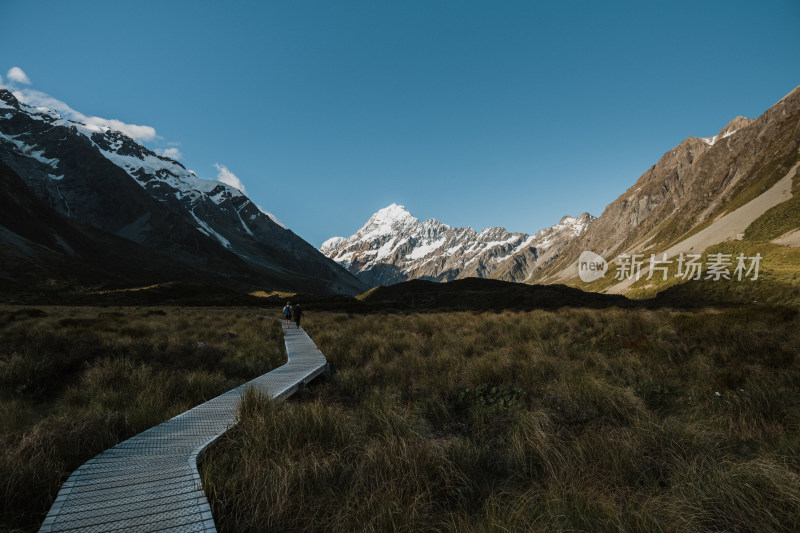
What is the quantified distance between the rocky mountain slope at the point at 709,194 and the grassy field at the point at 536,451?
216 ft

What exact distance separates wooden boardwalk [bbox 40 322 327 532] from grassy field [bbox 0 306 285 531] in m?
0.25

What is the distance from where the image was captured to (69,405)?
5336mm

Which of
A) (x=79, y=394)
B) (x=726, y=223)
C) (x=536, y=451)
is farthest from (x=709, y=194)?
(x=79, y=394)

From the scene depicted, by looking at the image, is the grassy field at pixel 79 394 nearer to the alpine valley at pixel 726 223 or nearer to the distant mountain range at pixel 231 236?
the alpine valley at pixel 726 223

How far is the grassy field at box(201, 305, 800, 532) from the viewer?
2627 millimetres

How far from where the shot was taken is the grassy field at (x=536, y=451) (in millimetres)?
2627

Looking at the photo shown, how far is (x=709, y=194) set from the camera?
4227 inches

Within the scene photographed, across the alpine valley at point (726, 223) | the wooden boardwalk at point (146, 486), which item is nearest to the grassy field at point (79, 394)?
the wooden boardwalk at point (146, 486)

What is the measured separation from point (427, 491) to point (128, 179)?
675 feet

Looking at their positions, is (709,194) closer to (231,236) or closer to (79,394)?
(79,394)

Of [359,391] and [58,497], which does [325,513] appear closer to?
[58,497]

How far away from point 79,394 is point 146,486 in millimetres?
4198

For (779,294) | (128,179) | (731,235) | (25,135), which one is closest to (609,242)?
(731,235)

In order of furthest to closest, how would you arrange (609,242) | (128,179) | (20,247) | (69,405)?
1. (609,242)
2. (128,179)
3. (20,247)
4. (69,405)
